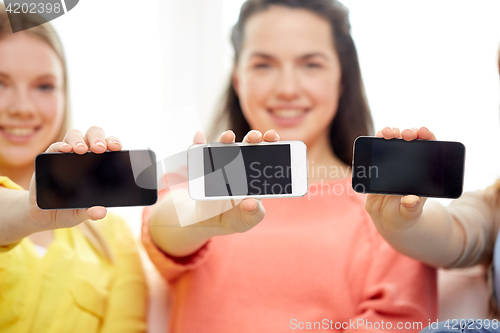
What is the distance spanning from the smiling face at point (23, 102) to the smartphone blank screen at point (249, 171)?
17.0 inches

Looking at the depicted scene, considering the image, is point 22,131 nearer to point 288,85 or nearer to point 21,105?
point 21,105

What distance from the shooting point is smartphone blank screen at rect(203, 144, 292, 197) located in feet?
1.84

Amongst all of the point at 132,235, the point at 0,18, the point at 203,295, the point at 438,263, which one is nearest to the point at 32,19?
the point at 0,18

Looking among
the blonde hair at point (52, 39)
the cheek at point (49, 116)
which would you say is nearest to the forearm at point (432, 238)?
the blonde hair at point (52, 39)

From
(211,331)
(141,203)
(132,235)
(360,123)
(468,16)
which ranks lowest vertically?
(211,331)

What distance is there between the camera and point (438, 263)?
2.36 feet

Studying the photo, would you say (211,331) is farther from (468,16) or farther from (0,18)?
(468,16)

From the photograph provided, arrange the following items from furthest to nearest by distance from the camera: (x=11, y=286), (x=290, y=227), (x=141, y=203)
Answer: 1. (x=290, y=227)
2. (x=11, y=286)
3. (x=141, y=203)

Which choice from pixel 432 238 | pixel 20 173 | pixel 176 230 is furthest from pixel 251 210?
pixel 20 173

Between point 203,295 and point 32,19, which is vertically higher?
point 32,19

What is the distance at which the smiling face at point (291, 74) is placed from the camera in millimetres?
870

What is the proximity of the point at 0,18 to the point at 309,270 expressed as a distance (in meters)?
0.77

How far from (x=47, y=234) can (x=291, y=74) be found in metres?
0.58

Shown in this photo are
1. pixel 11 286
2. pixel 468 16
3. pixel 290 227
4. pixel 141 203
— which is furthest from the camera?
pixel 468 16
